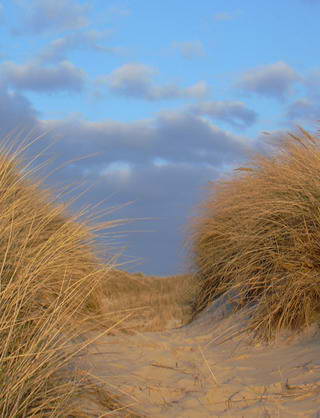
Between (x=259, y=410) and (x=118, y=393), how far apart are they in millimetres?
770

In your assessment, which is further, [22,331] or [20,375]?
[22,331]

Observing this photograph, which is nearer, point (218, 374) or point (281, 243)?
point (218, 374)

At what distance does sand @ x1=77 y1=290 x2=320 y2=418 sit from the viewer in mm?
3418

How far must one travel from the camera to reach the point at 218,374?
4223mm

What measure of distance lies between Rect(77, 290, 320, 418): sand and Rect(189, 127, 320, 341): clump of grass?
0.16 meters

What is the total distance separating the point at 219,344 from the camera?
5.18 m

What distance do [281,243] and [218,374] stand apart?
4.21 ft

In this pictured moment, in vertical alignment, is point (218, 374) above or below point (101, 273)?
below

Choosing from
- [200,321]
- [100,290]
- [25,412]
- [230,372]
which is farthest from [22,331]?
[200,321]

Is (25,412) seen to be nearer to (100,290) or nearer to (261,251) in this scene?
(261,251)

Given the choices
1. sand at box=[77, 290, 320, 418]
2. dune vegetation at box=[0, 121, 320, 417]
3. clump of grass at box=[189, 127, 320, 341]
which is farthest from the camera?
clump of grass at box=[189, 127, 320, 341]

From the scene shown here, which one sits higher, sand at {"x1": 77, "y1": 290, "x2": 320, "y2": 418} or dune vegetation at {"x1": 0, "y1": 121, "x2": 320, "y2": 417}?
dune vegetation at {"x1": 0, "y1": 121, "x2": 320, "y2": 417}

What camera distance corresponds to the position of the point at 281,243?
500 cm

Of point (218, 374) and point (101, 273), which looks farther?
point (101, 273)
